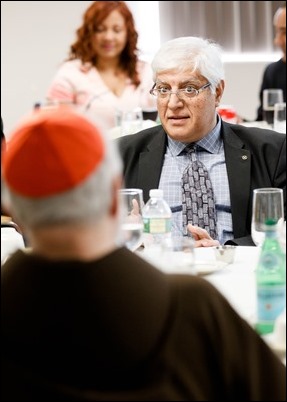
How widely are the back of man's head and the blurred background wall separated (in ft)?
→ 23.8

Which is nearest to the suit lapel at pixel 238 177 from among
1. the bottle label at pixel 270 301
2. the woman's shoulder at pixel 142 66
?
the bottle label at pixel 270 301

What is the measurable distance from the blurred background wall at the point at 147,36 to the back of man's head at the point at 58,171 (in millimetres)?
7264

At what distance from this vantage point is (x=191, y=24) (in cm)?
905

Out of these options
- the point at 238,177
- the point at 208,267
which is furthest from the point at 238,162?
the point at 208,267

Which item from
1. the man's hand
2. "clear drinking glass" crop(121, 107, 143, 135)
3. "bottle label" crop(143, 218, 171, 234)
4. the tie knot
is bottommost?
the man's hand

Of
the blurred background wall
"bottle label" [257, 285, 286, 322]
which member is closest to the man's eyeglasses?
"bottle label" [257, 285, 286, 322]

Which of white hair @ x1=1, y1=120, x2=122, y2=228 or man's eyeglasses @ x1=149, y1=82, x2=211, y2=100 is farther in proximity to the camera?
man's eyeglasses @ x1=149, y1=82, x2=211, y2=100

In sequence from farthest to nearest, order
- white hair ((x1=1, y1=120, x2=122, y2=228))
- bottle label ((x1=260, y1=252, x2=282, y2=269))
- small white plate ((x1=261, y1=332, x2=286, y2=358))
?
1. bottle label ((x1=260, y1=252, x2=282, y2=269))
2. small white plate ((x1=261, y1=332, x2=286, y2=358))
3. white hair ((x1=1, y1=120, x2=122, y2=228))

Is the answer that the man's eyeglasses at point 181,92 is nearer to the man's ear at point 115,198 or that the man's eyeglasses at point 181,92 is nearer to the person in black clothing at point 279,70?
the man's ear at point 115,198

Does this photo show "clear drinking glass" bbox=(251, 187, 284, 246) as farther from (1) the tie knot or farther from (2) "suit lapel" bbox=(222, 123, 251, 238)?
(1) the tie knot

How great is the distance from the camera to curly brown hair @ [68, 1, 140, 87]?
6.61m

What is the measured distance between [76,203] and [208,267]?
1.41m

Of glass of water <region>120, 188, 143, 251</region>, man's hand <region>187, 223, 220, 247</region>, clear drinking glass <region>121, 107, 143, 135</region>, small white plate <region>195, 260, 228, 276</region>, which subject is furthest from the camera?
clear drinking glass <region>121, 107, 143, 135</region>

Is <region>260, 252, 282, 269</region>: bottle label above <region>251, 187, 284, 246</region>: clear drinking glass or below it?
below
